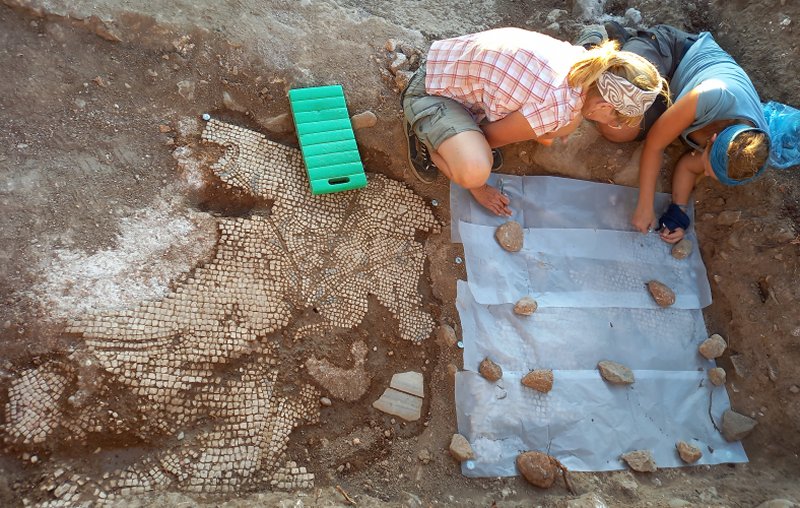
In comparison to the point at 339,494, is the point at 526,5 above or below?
above

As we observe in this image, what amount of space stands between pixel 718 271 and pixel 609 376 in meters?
0.78

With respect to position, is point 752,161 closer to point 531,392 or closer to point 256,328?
point 531,392

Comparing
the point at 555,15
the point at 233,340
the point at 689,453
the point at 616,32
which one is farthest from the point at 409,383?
the point at 555,15

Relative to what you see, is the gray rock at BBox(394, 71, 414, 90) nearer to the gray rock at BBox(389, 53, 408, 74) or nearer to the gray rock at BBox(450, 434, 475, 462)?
the gray rock at BBox(389, 53, 408, 74)

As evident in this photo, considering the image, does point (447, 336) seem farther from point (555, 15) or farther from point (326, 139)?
point (555, 15)

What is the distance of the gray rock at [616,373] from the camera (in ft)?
7.20

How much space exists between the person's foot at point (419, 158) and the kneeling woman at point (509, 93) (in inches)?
2.6

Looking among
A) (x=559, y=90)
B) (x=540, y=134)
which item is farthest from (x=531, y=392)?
(x=559, y=90)

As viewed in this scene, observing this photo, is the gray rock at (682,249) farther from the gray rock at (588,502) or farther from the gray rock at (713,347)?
the gray rock at (588,502)

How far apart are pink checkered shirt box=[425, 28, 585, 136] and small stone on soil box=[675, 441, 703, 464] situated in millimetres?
1308

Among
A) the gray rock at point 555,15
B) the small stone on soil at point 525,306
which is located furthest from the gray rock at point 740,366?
the gray rock at point 555,15

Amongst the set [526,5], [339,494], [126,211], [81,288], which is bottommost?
[339,494]

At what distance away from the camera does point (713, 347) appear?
234 cm

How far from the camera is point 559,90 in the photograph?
6.55 feet
